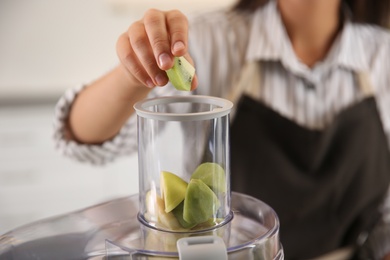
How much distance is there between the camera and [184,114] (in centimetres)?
45

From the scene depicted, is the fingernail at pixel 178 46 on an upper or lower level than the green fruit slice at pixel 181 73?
upper

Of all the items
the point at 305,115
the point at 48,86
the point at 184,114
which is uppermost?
the point at 184,114

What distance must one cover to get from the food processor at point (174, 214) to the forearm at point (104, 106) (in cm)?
14

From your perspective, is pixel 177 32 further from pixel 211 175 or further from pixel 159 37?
pixel 211 175

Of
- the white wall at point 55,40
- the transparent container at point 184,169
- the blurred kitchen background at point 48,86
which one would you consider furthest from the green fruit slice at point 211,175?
the white wall at point 55,40

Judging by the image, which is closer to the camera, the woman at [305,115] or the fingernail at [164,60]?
the fingernail at [164,60]

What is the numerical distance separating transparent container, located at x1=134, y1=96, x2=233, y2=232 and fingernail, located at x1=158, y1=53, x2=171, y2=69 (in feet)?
0.12

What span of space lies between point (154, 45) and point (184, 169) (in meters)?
0.11

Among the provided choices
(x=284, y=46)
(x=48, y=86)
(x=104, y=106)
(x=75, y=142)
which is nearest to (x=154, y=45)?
(x=104, y=106)

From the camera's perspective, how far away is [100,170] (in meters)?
2.01

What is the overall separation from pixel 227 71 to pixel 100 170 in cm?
113

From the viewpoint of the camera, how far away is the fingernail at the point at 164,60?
0.48m

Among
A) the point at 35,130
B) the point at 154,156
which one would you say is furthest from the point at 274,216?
the point at 35,130

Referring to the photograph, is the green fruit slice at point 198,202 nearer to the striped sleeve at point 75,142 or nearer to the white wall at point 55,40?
the striped sleeve at point 75,142
